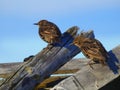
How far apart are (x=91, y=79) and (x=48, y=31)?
6.28ft

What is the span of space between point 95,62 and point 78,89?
0.41 metres

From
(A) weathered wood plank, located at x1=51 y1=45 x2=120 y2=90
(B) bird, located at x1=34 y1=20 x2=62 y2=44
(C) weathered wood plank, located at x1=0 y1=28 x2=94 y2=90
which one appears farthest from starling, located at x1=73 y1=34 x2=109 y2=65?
(B) bird, located at x1=34 y1=20 x2=62 y2=44

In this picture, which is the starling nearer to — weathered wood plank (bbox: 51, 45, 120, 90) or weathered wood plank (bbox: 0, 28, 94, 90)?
weathered wood plank (bbox: 51, 45, 120, 90)

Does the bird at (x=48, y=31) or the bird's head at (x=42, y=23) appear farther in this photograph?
the bird's head at (x=42, y=23)

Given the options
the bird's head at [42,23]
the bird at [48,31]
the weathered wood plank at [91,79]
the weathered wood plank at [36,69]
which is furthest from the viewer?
the bird's head at [42,23]

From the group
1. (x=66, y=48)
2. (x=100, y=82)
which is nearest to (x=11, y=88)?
(x=66, y=48)

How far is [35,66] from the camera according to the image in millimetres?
6988

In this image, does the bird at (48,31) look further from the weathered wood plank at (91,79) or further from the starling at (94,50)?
the weathered wood plank at (91,79)

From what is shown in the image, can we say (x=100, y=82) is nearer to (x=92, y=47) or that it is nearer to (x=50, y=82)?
(x=92, y=47)

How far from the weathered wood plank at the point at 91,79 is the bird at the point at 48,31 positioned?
4.05 ft

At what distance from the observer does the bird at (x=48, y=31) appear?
7445mm

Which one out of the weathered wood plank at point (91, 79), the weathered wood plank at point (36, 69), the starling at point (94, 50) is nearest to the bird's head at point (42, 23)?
the weathered wood plank at point (36, 69)

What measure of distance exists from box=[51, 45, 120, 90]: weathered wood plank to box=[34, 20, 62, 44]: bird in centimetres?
124

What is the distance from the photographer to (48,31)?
25.6 feet
